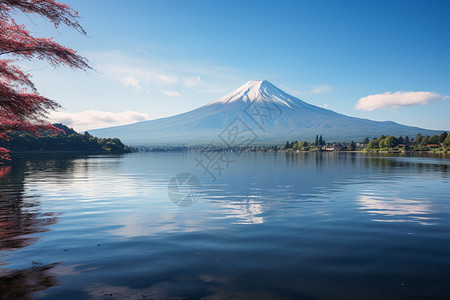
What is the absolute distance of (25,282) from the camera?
314 inches

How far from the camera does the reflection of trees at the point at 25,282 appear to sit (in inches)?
293

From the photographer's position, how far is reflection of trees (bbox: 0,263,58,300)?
7430mm

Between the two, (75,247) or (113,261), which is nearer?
(113,261)

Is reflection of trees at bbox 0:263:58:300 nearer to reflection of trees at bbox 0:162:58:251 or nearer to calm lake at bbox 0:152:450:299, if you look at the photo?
calm lake at bbox 0:152:450:299

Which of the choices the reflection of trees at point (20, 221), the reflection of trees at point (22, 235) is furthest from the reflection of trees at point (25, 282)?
the reflection of trees at point (20, 221)

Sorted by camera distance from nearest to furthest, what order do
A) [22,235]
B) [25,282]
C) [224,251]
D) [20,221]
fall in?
[25,282]
[224,251]
[22,235]
[20,221]

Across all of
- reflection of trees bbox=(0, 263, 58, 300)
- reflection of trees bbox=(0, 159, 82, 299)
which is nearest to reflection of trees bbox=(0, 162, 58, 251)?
reflection of trees bbox=(0, 159, 82, 299)

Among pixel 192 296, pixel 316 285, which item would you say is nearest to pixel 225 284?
pixel 192 296

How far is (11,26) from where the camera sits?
10.8 m

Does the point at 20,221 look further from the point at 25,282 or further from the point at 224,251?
the point at 224,251

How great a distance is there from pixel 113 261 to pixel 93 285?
1686 mm

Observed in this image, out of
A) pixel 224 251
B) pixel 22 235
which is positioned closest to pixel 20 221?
pixel 22 235

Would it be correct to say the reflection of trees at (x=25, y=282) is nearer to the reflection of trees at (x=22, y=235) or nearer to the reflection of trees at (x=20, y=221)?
the reflection of trees at (x=22, y=235)

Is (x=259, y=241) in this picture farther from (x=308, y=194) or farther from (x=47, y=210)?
(x=308, y=194)
